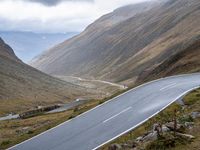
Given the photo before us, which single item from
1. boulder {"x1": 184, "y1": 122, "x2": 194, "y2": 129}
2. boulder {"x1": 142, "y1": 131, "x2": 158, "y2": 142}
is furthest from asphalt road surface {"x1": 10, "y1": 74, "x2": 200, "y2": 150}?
boulder {"x1": 184, "y1": 122, "x2": 194, "y2": 129}

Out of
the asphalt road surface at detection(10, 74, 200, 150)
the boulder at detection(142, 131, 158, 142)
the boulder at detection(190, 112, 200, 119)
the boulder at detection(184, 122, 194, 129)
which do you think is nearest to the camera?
the boulder at detection(142, 131, 158, 142)

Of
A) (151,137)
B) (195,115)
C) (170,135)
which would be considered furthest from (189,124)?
(170,135)

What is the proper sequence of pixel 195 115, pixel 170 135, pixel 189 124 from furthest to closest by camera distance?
1. pixel 195 115
2. pixel 189 124
3. pixel 170 135

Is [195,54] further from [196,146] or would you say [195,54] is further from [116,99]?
[196,146]

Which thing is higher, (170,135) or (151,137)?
(170,135)

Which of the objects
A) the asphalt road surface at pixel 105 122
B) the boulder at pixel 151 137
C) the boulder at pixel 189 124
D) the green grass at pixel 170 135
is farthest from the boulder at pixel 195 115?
the asphalt road surface at pixel 105 122

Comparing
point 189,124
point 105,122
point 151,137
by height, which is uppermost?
point 189,124

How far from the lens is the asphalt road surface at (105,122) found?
102 feet

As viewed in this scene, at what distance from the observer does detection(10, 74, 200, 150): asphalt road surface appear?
3114 centimetres

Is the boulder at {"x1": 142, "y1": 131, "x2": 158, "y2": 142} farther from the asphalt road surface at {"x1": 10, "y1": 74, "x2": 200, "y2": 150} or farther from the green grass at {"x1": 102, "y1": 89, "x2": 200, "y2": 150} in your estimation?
the asphalt road surface at {"x1": 10, "y1": 74, "x2": 200, "y2": 150}

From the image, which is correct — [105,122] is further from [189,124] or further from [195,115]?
[189,124]

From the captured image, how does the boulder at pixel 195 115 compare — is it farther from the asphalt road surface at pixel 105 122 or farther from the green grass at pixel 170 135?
the asphalt road surface at pixel 105 122

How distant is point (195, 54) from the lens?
286ft

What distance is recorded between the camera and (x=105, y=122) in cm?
3572
